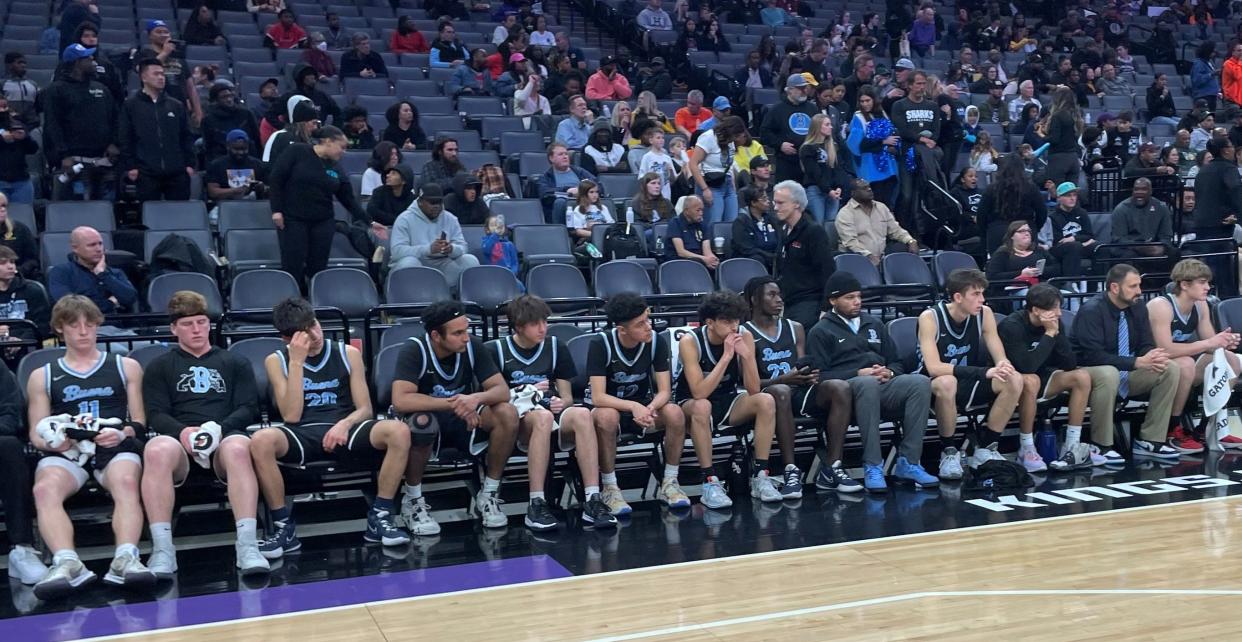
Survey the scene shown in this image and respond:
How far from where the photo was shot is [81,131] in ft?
30.4

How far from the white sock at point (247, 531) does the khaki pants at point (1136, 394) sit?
5.04 m

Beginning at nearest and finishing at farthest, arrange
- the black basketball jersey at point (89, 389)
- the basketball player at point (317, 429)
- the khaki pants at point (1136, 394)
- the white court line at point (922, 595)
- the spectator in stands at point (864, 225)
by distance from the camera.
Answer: the white court line at point (922, 595) < the black basketball jersey at point (89, 389) < the basketball player at point (317, 429) < the khaki pants at point (1136, 394) < the spectator in stands at point (864, 225)

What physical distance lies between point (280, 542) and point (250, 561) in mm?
347

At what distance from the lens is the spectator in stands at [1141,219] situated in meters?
10.6

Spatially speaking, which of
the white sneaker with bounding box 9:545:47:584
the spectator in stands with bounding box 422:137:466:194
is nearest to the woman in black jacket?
the spectator in stands with bounding box 422:137:466:194

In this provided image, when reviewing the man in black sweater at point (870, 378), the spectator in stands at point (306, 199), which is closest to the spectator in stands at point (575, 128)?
the spectator in stands at point (306, 199)

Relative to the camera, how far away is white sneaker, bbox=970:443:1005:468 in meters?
7.51

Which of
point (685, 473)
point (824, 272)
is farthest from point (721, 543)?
point (824, 272)

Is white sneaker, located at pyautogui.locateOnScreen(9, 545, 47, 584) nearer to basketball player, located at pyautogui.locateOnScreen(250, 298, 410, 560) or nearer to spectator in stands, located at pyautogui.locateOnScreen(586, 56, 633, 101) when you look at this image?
basketball player, located at pyautogui.locateOnScreen(250, 298, 410, 560)

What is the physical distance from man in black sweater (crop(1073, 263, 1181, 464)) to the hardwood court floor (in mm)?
1789

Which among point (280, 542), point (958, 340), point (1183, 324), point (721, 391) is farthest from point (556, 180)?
point (280, 542)

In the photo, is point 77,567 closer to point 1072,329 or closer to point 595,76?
point 1072,329

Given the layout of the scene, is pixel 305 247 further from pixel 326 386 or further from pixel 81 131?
pixel 326 386

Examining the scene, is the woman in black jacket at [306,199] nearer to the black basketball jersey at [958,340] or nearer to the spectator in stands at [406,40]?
the black basketball jersey at [958,340]
